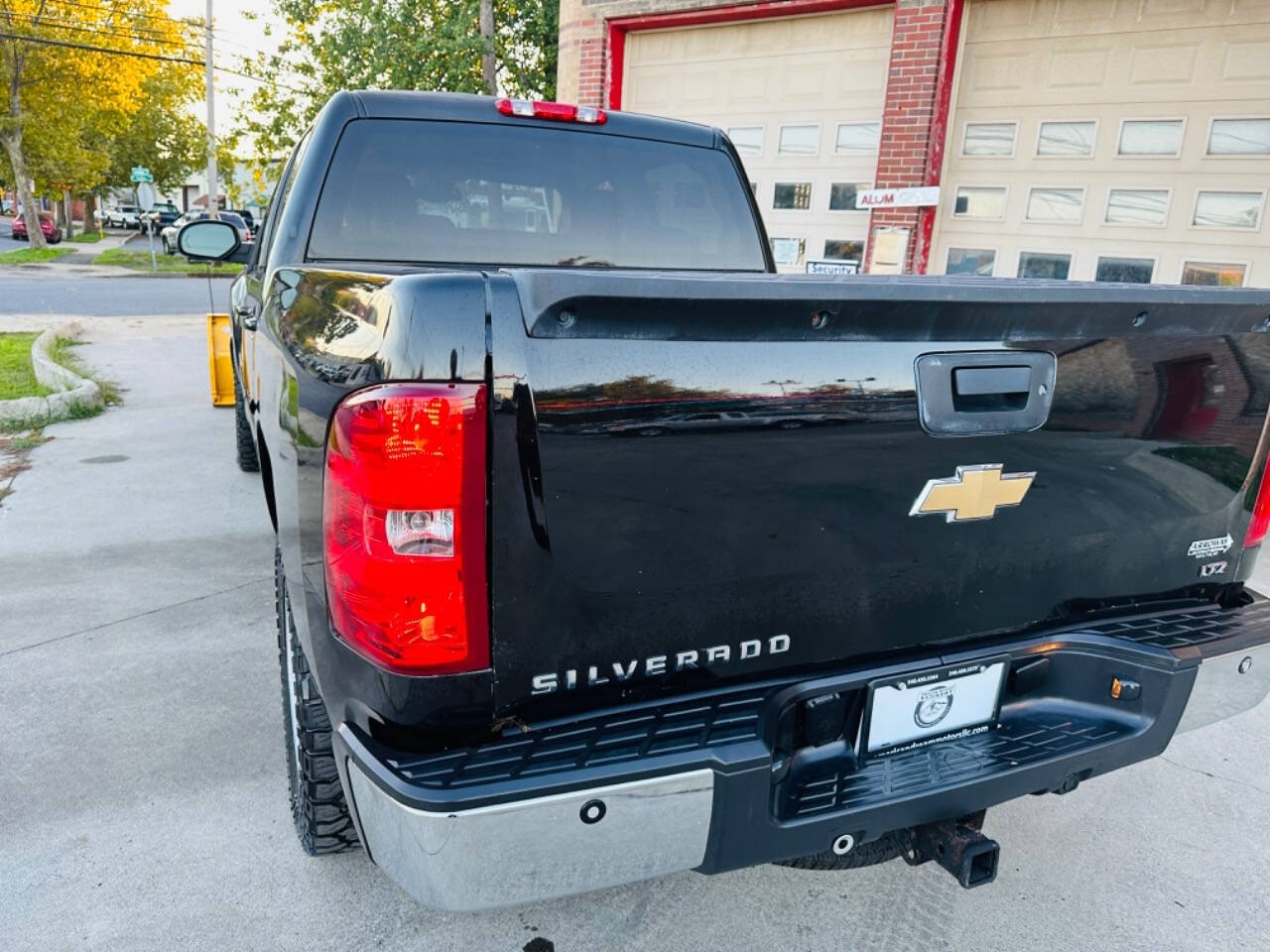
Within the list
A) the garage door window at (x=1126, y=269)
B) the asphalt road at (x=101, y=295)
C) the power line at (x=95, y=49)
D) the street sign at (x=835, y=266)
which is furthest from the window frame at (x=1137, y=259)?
the power line at (x=95, y=49)

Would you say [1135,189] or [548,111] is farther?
[1135,189]

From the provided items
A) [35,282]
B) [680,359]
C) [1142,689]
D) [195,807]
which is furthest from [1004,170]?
[35,282]

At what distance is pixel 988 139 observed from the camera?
7.34m

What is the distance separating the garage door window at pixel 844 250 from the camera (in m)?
8.09

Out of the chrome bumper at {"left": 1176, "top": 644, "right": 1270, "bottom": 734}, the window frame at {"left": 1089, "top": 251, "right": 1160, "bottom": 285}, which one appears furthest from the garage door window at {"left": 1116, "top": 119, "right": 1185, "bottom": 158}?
the chrome bumper at {"left": 1176, "top": 644, "right": 1270, "bottom": 734}

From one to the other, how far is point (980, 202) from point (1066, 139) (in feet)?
2.53

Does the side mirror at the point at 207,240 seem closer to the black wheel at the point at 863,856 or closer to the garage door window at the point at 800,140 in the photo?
the black wheel at the point at 863,856

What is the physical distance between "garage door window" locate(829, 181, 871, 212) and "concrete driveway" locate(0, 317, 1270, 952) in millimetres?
5805

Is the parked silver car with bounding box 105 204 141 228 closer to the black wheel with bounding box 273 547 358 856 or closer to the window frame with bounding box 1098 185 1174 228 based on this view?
the window frame with bounding box 1098 185 1174 228

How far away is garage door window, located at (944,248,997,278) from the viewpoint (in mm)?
7465

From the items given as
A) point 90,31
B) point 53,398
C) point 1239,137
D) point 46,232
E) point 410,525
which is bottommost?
point 53,398

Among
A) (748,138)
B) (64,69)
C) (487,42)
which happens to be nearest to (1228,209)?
(748,138)

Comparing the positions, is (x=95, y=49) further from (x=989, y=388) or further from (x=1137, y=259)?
(x=989, y=388)

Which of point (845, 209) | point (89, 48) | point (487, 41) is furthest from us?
point (89, 48)
